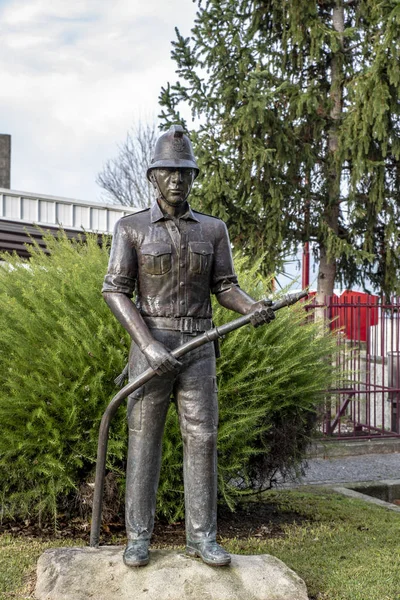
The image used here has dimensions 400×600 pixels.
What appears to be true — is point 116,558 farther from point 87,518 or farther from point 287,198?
point 287,198

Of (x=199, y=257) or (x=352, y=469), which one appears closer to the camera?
(x=199, y=257)

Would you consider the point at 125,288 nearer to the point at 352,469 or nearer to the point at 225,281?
the point at 225,281

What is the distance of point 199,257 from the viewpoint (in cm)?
416

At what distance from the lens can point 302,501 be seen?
6883 millimetres

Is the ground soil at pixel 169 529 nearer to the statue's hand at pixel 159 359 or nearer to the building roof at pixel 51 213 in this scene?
the statue's hand at pixel 159 359

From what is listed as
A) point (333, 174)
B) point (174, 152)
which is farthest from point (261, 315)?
point (333, 174)

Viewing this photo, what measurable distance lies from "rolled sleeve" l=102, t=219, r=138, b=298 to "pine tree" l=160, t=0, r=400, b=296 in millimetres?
8228

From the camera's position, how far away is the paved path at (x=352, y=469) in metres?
8.81

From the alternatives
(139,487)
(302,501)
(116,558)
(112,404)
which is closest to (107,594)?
(116,558)

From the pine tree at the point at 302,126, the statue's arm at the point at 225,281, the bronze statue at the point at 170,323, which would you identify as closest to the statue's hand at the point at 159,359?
the bronze statue at the point at 170,323

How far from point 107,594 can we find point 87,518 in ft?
6.29

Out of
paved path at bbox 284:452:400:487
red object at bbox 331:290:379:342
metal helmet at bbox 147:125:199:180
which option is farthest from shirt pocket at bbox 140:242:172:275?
red object at bbox 331:290:379:342

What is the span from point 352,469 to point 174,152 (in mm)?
6501

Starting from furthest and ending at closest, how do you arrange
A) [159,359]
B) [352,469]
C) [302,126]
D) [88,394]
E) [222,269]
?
[302,126] < [352,469] < [88,394] < [222,269] < [159,359]
